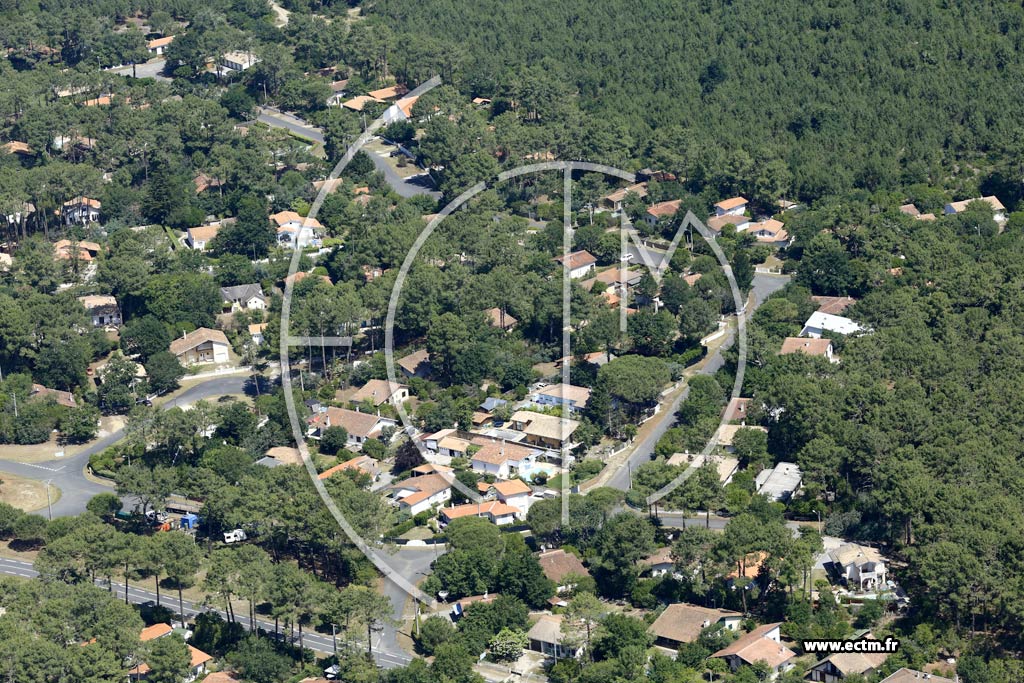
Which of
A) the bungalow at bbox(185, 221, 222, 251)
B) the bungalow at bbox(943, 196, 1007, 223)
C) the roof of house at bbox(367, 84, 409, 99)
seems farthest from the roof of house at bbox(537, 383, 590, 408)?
the roof of house at bbox(367, 84, 409, 99)

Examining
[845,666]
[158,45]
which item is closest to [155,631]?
[845,666]

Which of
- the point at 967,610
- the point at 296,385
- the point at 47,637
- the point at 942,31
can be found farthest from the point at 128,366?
the point at 942,31

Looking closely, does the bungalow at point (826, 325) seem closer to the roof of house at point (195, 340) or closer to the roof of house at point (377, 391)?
the roof of house at point (377, 391)

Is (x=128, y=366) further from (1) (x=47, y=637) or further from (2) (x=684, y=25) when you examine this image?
(2) (x=684, y=25)

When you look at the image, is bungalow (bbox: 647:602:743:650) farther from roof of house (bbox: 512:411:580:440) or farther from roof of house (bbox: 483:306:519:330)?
roof of house (bbox: 483:306:519:330)

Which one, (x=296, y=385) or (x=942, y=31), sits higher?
(x=942, y=31)

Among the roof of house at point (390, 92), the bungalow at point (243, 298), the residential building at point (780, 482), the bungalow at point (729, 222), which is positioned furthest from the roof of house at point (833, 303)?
the roof of house at point (390, 92)
